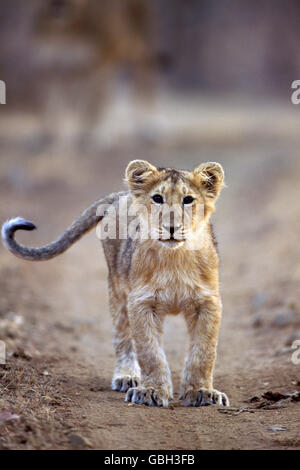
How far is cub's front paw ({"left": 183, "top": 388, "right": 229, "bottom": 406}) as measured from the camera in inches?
237

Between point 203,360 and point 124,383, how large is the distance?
912 millimetres

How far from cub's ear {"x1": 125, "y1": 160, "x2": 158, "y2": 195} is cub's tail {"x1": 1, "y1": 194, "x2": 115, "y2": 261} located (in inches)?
35.3

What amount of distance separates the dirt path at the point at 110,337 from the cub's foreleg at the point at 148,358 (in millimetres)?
152

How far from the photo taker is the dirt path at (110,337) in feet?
17.1

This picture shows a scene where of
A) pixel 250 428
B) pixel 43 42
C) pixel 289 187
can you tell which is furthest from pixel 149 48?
pixel 250 428

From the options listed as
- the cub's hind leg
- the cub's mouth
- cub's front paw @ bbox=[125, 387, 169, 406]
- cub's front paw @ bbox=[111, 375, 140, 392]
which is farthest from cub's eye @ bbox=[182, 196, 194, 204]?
cub's front paw @ bbox=[111, 375, 140, 392]

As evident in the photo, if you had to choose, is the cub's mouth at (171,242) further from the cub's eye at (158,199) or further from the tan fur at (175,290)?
the cub's eye at (158,199)

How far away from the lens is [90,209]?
7.27 meters

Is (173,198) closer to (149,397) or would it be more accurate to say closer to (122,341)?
(149,397)

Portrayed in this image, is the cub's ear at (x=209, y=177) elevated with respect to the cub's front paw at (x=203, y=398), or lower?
elevated

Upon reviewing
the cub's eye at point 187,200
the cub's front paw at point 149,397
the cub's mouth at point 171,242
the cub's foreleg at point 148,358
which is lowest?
the cub's front paw at point 149,397

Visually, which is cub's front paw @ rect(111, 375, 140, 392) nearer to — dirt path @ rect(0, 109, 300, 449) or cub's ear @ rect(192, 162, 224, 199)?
dirt path @ rect(0, 109, 300, 449)

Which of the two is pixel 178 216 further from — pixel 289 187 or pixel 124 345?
pixel 289 187

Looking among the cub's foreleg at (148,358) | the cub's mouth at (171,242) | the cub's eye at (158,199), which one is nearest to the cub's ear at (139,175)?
the cub's eye at (158,199)
